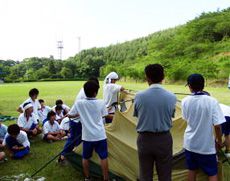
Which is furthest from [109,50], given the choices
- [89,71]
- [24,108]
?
[24,108]

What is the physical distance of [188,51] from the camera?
58188 mm

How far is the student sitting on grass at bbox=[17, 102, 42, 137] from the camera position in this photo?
7.13 m

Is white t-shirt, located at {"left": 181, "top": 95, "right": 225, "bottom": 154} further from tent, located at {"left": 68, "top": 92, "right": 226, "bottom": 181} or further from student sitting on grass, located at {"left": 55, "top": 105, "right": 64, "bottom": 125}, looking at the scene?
student sitting on grass, located at {"left": 55, "top": 105, "right": 64, "bottom": 125}

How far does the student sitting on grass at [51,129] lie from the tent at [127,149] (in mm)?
2333

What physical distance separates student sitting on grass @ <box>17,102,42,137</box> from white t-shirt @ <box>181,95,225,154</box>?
458cm

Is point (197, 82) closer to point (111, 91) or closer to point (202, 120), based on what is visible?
point (202, 120)

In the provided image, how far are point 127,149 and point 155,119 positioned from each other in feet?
5.23

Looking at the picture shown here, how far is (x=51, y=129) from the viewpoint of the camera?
730 centimetres

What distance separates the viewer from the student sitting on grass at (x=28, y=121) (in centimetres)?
713

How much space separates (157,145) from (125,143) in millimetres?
1572

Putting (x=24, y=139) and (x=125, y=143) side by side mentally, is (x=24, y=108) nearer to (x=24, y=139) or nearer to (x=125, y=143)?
(x=24, y=139)

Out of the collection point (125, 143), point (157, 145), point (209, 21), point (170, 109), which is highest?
point (209, 21)

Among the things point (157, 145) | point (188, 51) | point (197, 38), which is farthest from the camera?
point (197, 38)

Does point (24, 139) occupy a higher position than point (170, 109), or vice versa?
point (170, 109)
